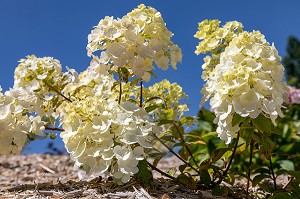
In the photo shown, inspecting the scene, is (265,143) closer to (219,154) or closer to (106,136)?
(219,154)

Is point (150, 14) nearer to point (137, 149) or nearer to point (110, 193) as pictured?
point (137, 149)

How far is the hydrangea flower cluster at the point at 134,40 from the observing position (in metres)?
2.43

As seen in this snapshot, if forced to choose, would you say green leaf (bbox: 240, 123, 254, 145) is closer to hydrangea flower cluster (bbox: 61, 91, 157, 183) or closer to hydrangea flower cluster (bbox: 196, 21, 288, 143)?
hydrangea flower cluster (bbox: 196, 21, 288, 143)

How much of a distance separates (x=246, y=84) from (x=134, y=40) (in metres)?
0.62

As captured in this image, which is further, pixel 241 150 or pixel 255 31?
pixel 241 150

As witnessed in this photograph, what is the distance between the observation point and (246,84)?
83.1 inches

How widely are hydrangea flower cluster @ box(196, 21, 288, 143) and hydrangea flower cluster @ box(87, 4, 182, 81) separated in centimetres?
38

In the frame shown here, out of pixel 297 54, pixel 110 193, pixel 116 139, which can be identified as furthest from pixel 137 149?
pixel 297 54

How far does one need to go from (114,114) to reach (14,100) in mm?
689

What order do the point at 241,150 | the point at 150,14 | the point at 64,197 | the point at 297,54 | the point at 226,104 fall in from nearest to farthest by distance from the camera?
the point at 226,104
the point at 64,197
the point at 150,14
the point at 241,150
the point at 297,54

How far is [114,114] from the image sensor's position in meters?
2.28

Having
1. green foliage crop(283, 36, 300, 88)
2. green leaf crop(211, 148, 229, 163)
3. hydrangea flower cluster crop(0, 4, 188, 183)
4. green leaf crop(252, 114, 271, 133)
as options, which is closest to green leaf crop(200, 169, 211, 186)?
green leaf crop(211, 148, 229, 163)

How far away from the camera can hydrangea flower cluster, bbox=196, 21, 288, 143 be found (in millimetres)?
2107

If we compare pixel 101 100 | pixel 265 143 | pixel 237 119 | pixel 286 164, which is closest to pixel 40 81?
pixel 101 100
